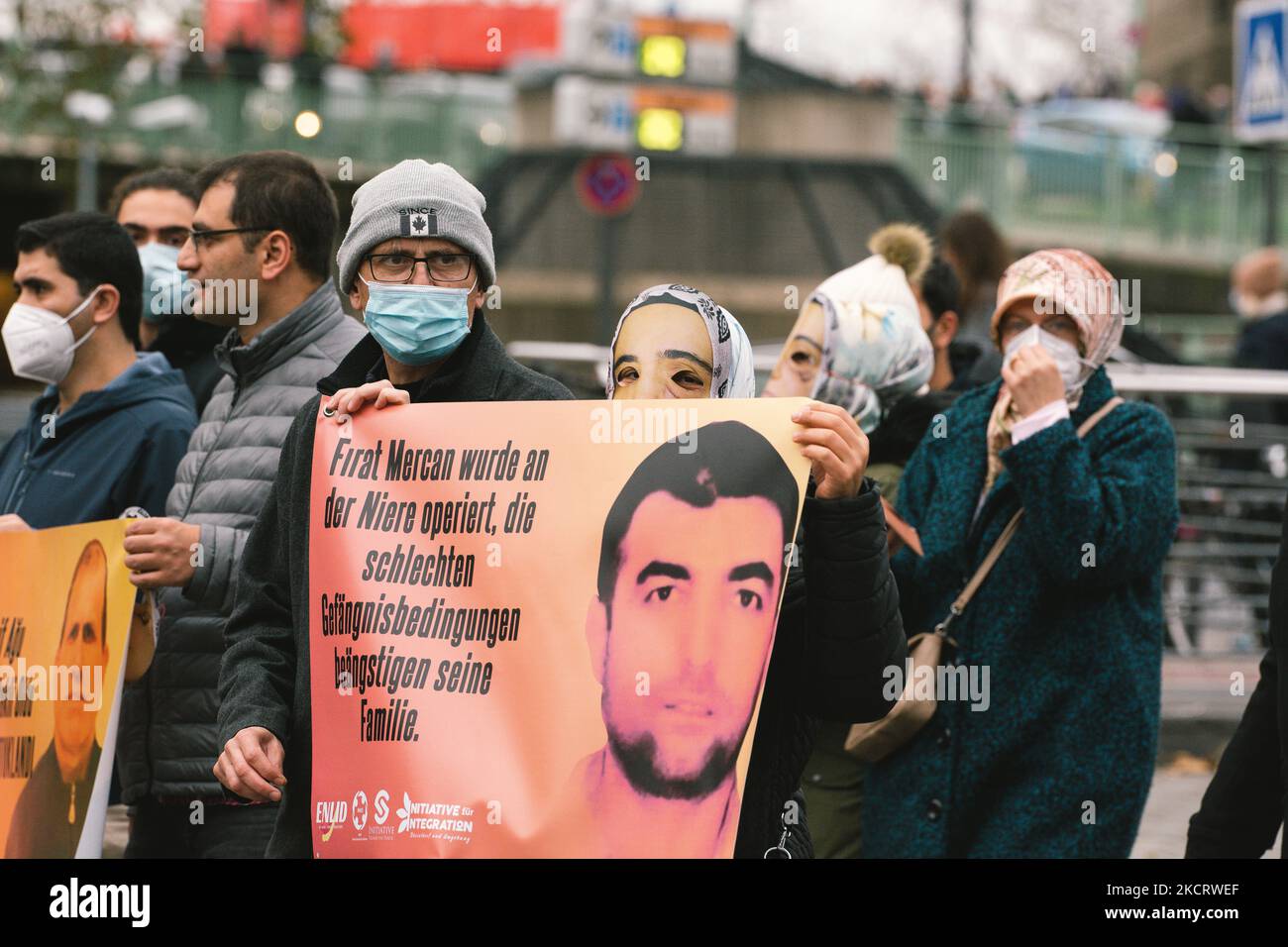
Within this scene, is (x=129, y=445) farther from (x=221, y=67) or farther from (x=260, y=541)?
(x=221, y=67)

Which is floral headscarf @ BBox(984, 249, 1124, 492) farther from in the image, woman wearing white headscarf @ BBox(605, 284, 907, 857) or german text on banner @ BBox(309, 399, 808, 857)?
german text on banner @ BBox(309, 399, 808, 857)

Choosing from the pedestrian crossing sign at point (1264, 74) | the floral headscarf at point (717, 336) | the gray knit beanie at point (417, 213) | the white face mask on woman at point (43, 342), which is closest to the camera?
the floral headscarf at point (717, 336)

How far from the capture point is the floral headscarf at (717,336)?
11.5 ft

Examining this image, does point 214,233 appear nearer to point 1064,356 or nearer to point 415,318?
point 415,318

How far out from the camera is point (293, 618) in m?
3.63

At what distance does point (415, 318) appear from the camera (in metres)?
3.68

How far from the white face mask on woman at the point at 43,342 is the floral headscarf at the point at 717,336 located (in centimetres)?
229

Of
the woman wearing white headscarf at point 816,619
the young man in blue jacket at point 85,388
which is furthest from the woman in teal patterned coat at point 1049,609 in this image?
the young man in blue jacket at point 85,388

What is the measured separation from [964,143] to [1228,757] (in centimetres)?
2166

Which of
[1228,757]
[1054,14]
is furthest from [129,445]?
[1054,14]

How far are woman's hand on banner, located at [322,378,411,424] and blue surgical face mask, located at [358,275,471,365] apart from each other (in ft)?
0.31

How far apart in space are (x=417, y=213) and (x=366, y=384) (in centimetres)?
36
